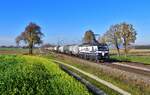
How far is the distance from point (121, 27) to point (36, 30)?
61.1m

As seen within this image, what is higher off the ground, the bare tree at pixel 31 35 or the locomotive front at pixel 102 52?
the bare tree at pixel 31 35

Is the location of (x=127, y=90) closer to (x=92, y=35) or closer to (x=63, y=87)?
(x=63, y=87)

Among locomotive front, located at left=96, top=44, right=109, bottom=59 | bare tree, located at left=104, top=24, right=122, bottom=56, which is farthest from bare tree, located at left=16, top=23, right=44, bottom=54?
locomotive front, located at left=96, top=44, right=109, bottom=59

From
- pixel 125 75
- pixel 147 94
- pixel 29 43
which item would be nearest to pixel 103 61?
pixel 125 75

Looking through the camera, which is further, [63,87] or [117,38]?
[117,38]

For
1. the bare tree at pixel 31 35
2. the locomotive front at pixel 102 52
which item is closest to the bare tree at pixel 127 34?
the locomotive front at pixel 102 52

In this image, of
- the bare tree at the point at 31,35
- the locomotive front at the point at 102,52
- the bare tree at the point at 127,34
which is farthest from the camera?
the bare tree at the point at 31,35

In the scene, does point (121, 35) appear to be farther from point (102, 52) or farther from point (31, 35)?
point (31, 35)

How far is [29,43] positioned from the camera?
156m

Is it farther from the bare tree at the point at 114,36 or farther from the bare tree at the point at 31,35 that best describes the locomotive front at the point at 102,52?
the bare tree at the point at 31,35

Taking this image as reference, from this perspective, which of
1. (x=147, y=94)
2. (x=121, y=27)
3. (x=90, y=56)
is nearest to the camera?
(x=147, y=94)

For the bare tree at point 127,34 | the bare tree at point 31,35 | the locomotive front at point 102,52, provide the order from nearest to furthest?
the locomotive front at point 102,52, the bare tree at point 127,34, the bare tree at point 31,35

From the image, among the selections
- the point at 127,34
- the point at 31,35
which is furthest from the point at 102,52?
the point at 31,35

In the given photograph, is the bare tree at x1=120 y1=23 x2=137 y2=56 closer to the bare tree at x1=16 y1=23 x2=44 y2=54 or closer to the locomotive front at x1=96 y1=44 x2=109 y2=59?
the locomotive front at x1=96 y1=44 x2=109 y2=59
